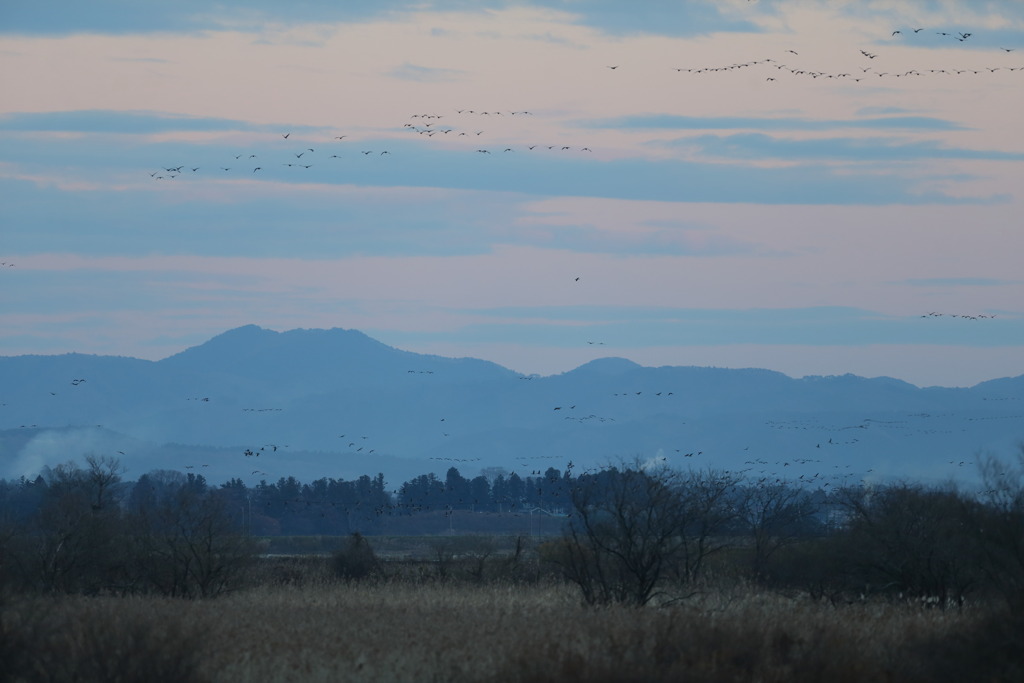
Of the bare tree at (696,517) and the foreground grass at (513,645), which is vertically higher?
the bare tree at (696,517)

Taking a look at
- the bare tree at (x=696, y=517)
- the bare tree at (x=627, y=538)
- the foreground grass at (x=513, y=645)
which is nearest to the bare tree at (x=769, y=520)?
the bare tree at (x=696, y=517)

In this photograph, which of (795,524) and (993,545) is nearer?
(993,545)

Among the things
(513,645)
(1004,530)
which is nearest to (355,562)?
(1004,530)

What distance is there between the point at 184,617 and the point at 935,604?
1831 cm

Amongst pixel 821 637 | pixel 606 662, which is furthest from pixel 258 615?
pixel 821 637

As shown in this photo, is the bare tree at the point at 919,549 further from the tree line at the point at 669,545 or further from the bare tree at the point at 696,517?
the bare tree at the point at 696,517

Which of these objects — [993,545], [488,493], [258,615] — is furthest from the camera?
[488,493]

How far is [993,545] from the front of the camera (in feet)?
104

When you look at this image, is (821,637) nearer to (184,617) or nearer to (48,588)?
(184,617)

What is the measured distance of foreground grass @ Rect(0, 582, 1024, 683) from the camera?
18172mm

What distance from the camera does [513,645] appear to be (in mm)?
21391

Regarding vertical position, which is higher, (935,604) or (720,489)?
(720,489)

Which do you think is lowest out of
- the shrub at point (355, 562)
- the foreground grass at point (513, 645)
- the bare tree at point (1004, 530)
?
the shrub at point (355, 562)

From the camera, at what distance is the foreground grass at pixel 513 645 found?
1817 centimetres
